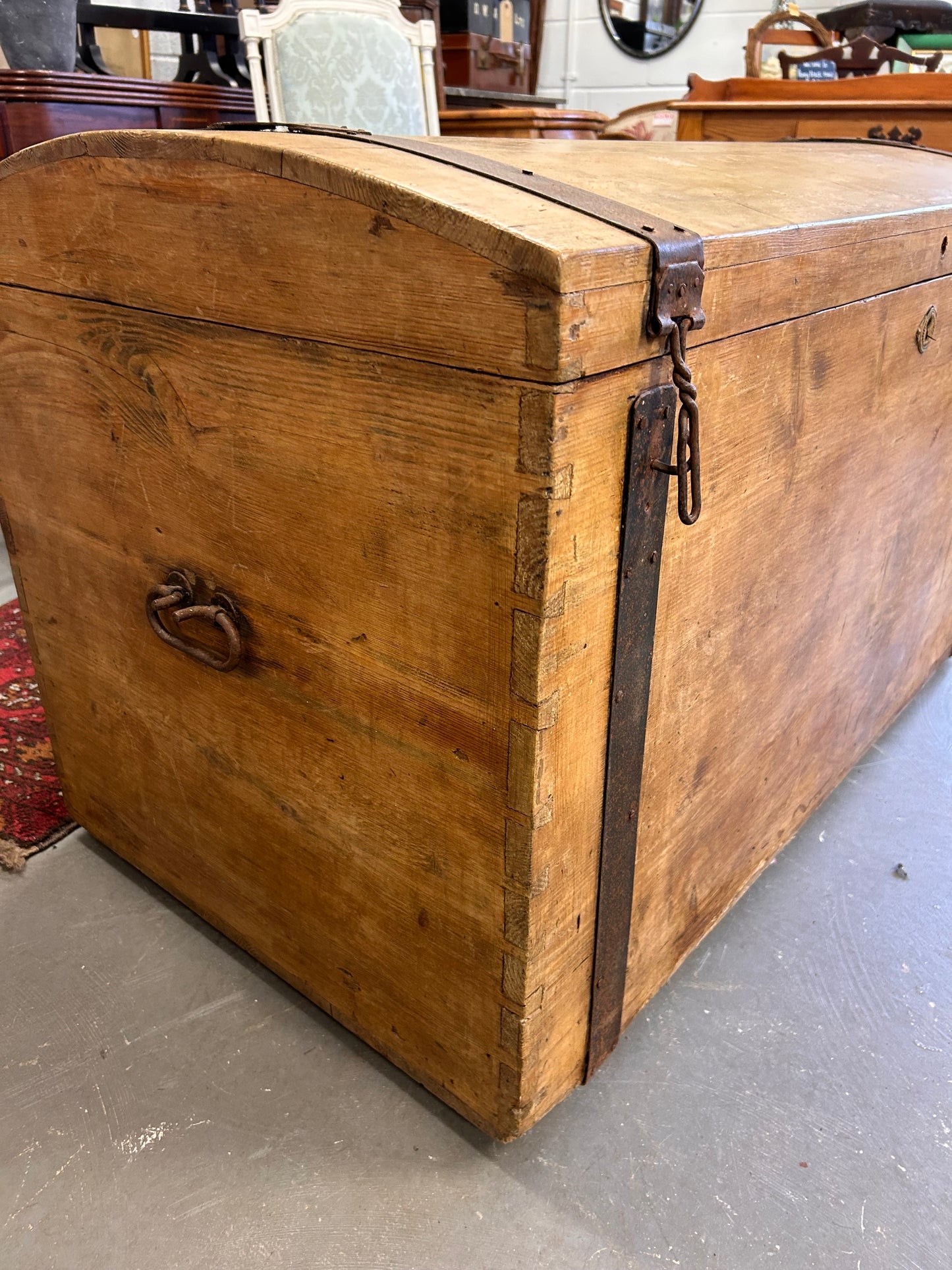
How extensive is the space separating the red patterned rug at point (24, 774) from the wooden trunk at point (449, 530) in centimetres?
23

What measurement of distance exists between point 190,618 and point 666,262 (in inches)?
24.3

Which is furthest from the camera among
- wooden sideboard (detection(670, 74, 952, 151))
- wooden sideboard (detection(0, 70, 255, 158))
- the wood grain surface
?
wooden sideboard (detection(0, 70, 255, 158))

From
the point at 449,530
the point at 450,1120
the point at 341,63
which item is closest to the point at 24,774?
the point at 450,1120

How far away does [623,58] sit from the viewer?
5.32m

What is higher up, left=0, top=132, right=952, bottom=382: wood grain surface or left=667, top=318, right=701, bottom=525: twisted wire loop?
left=0, top=132, right=952, bottom=382: wood grain surface

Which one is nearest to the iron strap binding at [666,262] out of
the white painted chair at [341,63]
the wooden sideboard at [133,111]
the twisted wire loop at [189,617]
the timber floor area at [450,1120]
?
the twisted wire loop at [189,617]

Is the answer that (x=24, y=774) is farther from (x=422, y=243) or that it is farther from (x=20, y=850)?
(x=422, y=243)

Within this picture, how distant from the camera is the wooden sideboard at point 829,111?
226cm

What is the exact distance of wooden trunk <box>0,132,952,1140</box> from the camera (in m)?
0.69

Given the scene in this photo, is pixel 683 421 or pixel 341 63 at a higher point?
pixel 341 63

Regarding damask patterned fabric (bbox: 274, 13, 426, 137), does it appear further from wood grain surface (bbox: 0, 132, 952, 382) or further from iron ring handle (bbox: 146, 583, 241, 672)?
iron ring handle (bbox: 146, 583, 241, 672)

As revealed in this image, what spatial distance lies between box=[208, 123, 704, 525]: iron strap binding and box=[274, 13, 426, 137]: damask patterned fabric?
7.11 feet

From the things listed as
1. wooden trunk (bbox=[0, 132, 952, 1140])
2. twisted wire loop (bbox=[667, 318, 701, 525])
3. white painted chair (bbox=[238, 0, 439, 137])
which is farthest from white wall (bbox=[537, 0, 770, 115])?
twisted wire loop (bbox=[667, 318, 701, 525])

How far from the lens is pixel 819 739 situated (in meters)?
1.39
